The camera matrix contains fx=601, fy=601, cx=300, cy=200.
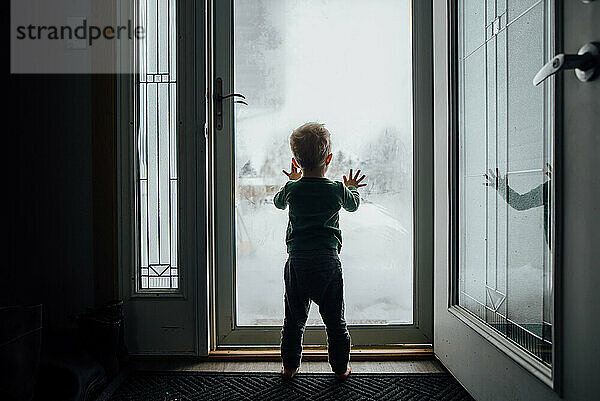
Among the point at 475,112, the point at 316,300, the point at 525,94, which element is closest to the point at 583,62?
the point at 525,94

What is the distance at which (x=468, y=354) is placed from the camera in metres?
1.96

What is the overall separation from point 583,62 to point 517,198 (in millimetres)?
495

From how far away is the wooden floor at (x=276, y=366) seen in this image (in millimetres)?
2260

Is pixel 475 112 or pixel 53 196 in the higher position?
pixel 475 112

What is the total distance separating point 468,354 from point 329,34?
134cm

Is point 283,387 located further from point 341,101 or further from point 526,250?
point 341,101

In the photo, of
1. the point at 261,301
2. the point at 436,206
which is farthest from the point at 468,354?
the point at 261,301

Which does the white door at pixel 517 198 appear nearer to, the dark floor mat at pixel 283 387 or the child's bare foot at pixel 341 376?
the dark floor mat at pixel 283 387

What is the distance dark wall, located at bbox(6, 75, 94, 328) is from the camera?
2.28m

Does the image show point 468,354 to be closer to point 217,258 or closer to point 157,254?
point 217,258

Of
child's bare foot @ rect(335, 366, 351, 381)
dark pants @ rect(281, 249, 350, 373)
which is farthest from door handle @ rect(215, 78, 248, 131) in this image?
child's bare foot @ rect(335, 366, 351, 381)

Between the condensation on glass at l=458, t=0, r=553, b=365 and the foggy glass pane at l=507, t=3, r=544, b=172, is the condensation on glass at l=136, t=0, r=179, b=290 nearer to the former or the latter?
the condensation on glass at l=458, t=0, r=553, b=365

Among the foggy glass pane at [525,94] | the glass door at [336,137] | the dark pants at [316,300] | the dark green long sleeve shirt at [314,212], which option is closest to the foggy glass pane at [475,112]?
the foggy glass pane at [525,94]

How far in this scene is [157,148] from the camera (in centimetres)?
237
